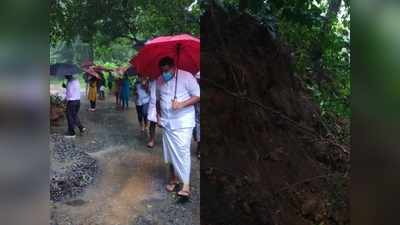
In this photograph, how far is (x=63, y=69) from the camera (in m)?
3.04

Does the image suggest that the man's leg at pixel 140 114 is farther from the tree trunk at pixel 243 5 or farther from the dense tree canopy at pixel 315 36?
the tree trunk at pixel 243 5

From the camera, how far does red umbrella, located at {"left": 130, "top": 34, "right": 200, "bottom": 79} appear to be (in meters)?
3.12

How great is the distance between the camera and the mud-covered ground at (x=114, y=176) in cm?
302

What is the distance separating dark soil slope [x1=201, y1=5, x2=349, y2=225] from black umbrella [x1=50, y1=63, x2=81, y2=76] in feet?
2.88

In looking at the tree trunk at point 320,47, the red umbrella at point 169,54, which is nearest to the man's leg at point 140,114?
the red umbrella at point 169,54

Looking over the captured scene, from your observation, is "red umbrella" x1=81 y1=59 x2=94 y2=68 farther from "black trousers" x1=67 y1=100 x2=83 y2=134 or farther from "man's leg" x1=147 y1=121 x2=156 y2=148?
"man's leg" x1=147 y1=121 x2=156 y2=148

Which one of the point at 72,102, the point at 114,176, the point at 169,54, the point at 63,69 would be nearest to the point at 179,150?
the point at 114,176

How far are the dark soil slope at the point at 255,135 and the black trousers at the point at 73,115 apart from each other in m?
0.87

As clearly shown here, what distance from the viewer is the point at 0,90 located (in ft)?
7.97

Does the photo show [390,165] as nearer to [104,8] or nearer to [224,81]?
[224,81]

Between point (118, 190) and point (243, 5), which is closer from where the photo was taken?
point (118, 190)

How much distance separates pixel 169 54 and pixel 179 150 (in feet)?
2.19

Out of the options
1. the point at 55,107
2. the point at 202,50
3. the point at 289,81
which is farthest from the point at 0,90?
the point at 289,81

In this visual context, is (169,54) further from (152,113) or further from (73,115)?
(73,115)
